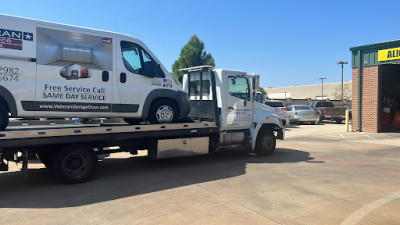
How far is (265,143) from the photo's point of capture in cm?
927

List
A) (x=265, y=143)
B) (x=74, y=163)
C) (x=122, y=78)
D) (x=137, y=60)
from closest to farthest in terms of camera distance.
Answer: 1. (x=74, y=163)
2. (x=122, y=78)
3. (x=137, y=60)
4. (x=265, y=143)

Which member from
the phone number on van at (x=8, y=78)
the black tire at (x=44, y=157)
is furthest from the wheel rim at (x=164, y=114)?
the phone number on van at (x=8, y=78)

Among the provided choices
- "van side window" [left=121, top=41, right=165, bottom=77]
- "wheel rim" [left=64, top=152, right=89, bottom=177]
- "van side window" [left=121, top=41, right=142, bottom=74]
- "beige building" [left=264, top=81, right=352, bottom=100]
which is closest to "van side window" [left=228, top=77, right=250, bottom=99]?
"van side window" [left=121, top=41, right=165, bottom=77]

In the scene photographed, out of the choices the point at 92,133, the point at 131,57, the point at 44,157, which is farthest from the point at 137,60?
the point at 44,157

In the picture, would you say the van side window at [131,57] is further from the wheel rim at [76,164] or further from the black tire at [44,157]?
the black tire at [44,157]

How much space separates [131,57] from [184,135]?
7.52 ft

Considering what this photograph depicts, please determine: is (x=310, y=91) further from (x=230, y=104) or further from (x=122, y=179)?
(x=122, y=179)

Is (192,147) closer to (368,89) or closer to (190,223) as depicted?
(190,223)

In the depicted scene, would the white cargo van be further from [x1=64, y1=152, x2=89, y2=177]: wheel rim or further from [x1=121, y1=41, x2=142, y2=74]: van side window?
[x1=64, y1=152, x2=89, y2=177]: wheel rim

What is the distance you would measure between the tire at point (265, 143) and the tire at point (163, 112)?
3033 millimetres

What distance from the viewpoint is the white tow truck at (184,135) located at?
579cm

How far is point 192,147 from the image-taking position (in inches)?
307

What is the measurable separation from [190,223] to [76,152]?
3088 millimetres

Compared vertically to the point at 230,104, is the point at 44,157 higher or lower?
lower
